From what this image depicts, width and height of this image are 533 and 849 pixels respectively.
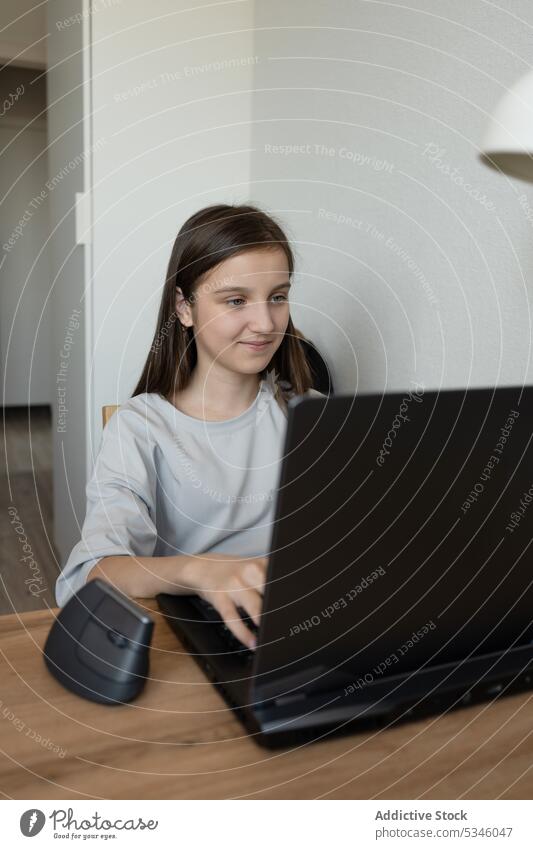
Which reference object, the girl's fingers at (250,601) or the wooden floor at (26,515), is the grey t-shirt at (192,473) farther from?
the wooden floor at (26,515)

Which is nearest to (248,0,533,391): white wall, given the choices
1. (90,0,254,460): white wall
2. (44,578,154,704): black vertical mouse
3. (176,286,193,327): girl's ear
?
(90,0,254,460): white wall

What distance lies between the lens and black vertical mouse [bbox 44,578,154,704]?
0.59 m

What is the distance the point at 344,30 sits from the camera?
1.39m

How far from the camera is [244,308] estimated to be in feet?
3.56

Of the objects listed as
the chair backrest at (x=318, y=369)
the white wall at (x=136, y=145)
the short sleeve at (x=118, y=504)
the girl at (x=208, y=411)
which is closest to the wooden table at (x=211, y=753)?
the short sleeve at (x=118, y=504)

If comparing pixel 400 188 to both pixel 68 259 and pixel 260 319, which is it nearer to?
pixel 260 319

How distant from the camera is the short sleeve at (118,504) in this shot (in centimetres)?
87

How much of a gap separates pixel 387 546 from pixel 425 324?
757 mm

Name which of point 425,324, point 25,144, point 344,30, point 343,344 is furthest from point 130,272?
point 25,144

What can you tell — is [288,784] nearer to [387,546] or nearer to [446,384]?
[387,546]

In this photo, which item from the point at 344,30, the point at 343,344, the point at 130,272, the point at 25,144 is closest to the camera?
the point at 344,30

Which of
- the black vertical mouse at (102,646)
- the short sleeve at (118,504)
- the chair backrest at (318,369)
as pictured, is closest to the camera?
the black vertical mouse at (102,646)

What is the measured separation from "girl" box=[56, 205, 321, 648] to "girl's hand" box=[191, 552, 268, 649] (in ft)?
0.74

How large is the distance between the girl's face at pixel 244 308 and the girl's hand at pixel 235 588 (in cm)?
44
